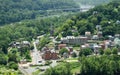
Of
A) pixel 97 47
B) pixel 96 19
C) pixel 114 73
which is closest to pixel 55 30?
pixel 96 19

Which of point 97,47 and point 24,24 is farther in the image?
point 24,24

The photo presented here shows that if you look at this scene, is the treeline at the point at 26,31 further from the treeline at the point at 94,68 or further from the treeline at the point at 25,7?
the treeline at the point at 94,68

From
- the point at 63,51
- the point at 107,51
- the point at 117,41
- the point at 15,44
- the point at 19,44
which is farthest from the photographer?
the point at 15,44

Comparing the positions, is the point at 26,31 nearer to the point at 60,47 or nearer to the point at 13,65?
the point at 60,47

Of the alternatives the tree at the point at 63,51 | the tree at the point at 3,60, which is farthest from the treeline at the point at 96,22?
the tree at the point at 3,60

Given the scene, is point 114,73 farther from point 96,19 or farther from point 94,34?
point 96,19

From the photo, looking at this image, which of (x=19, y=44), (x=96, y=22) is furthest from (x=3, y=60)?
(x=96, y=22)

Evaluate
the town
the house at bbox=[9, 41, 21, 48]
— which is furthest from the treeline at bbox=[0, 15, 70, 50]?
the town
